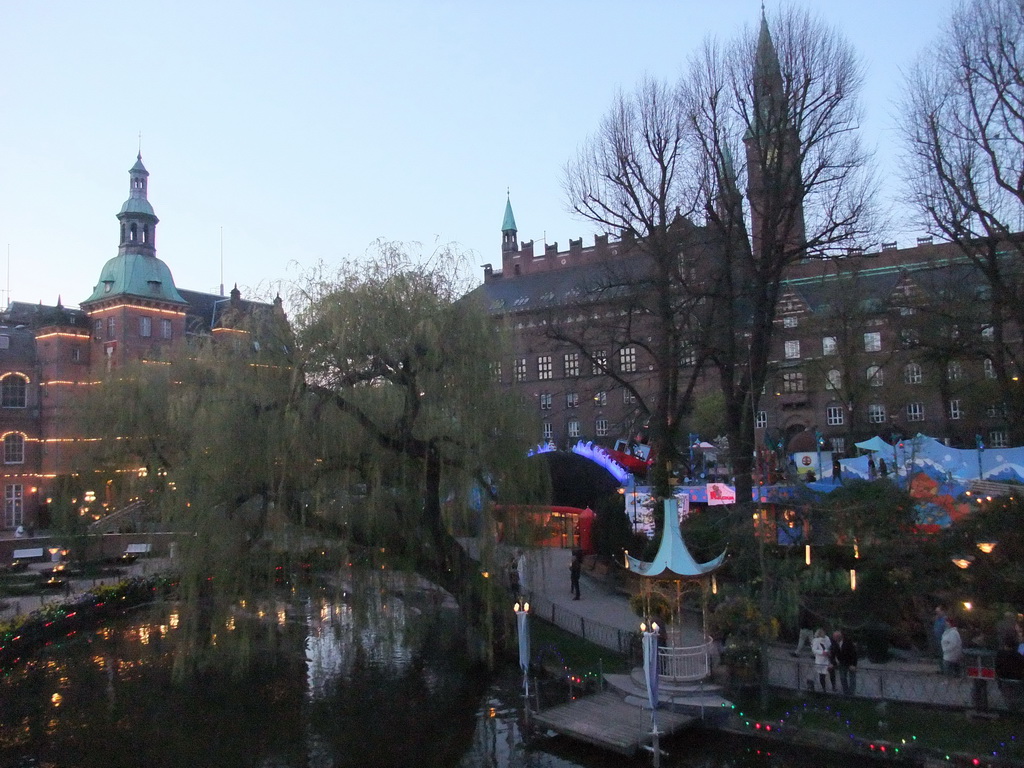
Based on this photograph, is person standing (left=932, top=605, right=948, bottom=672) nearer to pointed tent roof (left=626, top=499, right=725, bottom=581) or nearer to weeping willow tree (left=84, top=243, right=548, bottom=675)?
pointed tent roof (left=626, top=499, right=725, bottom=581)

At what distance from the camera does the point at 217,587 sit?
1655cm

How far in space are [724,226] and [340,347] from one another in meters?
14.2

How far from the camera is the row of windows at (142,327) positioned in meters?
54.2

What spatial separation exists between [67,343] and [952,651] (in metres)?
54.4

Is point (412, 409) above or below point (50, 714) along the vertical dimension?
above

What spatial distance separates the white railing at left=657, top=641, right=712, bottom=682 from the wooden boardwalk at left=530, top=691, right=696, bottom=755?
3.94 feet

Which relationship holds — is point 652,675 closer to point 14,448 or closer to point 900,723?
point 900,723

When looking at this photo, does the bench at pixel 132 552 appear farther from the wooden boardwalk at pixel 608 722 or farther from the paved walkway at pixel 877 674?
the wooden boardwalk at pixel 608 722

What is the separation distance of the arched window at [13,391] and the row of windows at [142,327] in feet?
17.5

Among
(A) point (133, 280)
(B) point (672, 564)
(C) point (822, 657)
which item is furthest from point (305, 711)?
(A) point (133, 280)

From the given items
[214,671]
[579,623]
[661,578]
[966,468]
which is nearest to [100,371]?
[214,671]

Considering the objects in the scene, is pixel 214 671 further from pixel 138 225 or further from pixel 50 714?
pixel 138 225

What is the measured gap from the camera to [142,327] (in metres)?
54.6

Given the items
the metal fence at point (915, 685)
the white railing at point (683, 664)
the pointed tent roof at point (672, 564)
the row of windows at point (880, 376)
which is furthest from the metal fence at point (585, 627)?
the row of windows at point (880, 376)
